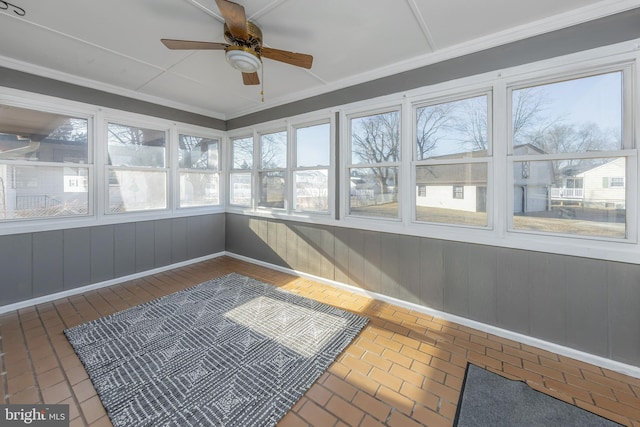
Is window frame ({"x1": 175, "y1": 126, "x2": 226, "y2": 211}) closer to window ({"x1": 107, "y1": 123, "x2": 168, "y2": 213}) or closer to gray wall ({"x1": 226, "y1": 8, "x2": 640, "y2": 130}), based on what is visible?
window ({"x1": 107, "y1": 123, "x2": 168, "y2": 213})

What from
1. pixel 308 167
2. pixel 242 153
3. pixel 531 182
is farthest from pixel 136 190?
pixel 531 182

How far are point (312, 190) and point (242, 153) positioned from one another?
5.82 feet

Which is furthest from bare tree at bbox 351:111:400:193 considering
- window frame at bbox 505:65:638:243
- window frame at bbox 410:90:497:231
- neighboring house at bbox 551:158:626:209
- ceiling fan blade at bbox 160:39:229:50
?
ceiling fan blade at bbox 160:39:229:50

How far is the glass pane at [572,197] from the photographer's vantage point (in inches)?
75.9

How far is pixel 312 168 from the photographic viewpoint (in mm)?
3629

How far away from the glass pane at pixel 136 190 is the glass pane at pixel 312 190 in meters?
2.18

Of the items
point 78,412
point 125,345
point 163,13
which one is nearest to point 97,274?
point 125,345

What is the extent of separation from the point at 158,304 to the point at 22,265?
5.02ft

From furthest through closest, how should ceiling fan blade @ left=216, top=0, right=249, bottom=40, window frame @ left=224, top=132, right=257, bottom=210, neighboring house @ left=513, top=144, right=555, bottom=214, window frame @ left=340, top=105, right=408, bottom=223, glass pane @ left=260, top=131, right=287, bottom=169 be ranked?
window frame @ left=224, top=132, right=257, bottom=210 < glass pane @ left=260, top=131, right=287, bottom=169 < window frame @ left=340, top=105, right=408, bottom=223 < neighboring house @ left=513, top=144, right=555, bottom=214 < ceiling fan blade @ left=216, top=0, right=249, bottom=40

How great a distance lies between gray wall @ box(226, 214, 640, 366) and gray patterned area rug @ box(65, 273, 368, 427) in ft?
2.22

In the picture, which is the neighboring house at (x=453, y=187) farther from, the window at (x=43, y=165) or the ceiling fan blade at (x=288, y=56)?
the window at (x=43, y=165)

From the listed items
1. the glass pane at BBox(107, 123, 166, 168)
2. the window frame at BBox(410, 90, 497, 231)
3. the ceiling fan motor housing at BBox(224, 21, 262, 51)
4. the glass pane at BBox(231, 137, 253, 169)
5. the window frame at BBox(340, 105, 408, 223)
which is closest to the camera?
the ceiling fan motor housing at BBox(224, 21, 262, 51)

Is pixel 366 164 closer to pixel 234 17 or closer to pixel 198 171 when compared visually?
pixel 234 17

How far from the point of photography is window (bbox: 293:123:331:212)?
3514 millimetres
